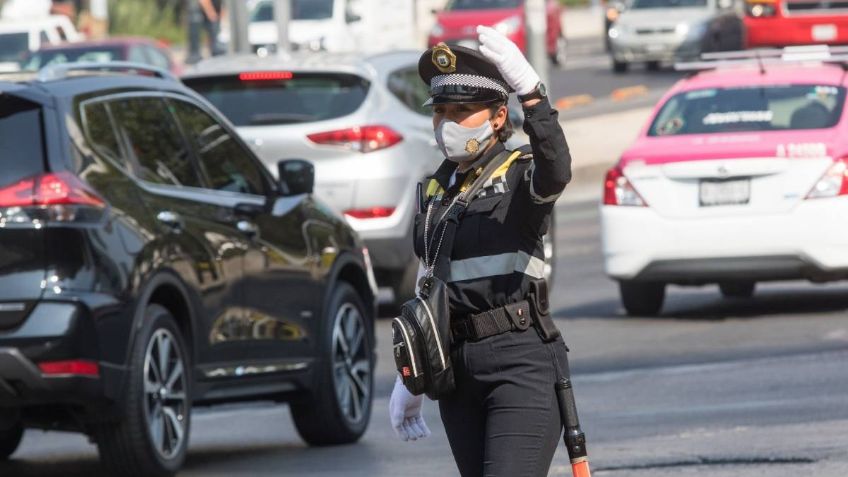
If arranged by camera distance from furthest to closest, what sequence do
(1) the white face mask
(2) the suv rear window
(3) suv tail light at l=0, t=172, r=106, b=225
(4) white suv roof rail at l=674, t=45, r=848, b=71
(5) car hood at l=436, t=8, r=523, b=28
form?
(5) car hood at l=436, t=8, r=523, b=28 → (4) white suv roof rail at l=674, t=45, r=848, b=71 → (2) the suv rear window → (3) suv tail light at l=0, t=172, r=106, b=225 → (1) the white face mask

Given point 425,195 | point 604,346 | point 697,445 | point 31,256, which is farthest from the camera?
point 604,346

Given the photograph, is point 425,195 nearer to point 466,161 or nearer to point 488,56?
point 466,161

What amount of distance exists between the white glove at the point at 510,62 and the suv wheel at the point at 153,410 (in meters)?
3.22

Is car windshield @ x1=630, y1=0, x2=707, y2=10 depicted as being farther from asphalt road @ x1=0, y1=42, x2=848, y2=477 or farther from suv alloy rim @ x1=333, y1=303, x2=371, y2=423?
suv alloy rim @ x1=333, y1=303, x2=371, y2=423

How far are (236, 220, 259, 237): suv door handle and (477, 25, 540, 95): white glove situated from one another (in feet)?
13.3

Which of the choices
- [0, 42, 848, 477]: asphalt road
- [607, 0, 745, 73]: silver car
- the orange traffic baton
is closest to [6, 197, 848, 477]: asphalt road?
[0, 42, 848, 477]: asphalt road

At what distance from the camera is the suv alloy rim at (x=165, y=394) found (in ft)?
27.2

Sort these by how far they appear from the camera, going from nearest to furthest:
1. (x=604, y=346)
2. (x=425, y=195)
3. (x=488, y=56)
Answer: (x=488, y=56) → (x=425, y=195) → (x=604, y=346)

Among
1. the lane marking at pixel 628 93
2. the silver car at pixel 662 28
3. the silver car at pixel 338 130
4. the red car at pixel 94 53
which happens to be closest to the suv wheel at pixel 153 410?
the silver car at pixel 338 130

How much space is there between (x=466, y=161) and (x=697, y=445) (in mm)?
3815

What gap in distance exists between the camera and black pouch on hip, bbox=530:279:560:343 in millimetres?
5469

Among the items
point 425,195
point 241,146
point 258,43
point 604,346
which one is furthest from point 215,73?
point 258,43

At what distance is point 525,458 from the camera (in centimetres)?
536

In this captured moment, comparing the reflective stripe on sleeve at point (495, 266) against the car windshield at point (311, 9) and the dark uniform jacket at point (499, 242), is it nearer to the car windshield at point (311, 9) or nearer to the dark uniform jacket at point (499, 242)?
the dark uniform jacket at point (499, 242)
